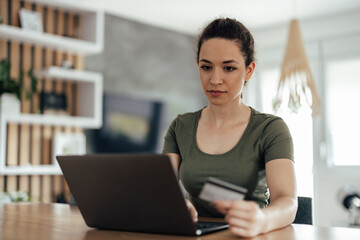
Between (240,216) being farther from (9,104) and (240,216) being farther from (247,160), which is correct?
(9,104)

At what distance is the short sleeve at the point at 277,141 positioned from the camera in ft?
4.30

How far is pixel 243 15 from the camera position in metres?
5.22

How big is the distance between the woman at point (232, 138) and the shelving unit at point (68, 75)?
263 centimetres

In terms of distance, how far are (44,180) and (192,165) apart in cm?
304

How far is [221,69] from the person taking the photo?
1377mm

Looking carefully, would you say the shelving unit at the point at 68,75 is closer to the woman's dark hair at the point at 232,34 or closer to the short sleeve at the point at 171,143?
the short sleeve at the point at 171,143

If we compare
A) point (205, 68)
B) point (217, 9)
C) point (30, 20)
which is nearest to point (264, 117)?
point (205, 68)

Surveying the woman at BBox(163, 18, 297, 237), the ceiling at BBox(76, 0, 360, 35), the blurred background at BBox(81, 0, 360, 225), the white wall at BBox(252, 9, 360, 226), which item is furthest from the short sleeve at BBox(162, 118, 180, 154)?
the white wall at BBox(252, 9, 360, 226)

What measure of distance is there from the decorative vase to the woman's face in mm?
2720

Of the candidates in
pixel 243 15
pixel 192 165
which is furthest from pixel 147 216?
pixel 243 15

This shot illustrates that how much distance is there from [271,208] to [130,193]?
1.10 feet

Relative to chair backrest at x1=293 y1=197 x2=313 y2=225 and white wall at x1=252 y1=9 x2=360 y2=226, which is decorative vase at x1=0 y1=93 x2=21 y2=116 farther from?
chair backrest at x1=293 y1=197 x2=313 y2=225

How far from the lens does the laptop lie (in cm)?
96

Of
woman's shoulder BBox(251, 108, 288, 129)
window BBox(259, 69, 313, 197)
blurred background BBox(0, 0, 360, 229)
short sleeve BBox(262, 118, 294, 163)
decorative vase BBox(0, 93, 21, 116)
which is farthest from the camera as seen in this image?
window BBox(259, 69, 313, 197)
